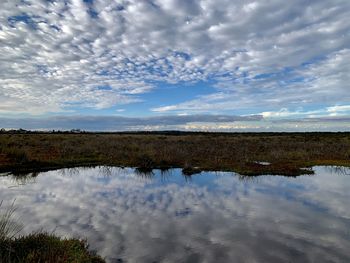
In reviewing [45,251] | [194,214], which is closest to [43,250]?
[45,251]

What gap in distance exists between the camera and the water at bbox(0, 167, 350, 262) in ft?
30.7

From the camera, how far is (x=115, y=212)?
43.9 feet

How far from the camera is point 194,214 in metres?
13.1

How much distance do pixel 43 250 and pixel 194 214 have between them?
256 inches

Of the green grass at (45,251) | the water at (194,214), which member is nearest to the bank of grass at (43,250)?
the green grass at (45,251)

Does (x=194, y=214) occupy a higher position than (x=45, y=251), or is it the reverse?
(x=45, y=251)

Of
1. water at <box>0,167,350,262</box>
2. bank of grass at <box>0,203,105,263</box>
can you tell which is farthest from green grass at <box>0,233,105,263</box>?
water at <box>0,167,350,262</box>

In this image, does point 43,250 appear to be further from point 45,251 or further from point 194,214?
point 194,214

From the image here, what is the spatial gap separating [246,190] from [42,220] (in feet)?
34.8

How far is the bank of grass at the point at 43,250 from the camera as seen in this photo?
7379mm

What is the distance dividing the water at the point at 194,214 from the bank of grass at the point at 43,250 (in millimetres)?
789

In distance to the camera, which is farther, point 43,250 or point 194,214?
point 194,214

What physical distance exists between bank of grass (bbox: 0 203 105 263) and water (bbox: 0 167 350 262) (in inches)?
31.1

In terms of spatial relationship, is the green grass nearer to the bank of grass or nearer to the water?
the bank of grass
